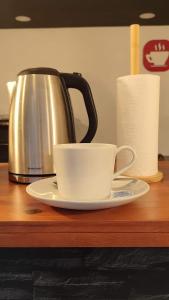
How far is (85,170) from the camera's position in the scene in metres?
0.40

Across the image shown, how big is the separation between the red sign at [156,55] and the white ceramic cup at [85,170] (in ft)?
3.74

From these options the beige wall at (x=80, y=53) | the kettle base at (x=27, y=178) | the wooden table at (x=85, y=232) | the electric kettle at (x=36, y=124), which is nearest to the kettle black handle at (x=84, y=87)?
the electric kettle at (x=36, y=124)

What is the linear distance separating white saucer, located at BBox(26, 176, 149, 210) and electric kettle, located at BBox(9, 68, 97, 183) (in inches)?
2.6

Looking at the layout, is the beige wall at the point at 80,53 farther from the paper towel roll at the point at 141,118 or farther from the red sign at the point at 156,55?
the paper towel roll at the point at 141,118

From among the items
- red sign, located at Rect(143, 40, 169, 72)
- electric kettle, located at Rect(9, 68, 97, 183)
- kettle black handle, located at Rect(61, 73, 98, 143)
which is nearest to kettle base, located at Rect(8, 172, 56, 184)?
electric kettle, located at Rect(9, 68, 97, 183)

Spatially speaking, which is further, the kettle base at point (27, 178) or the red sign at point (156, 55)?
the red sign at point (156, 55)

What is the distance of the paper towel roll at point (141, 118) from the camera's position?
558 mm

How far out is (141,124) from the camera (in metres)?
0.57

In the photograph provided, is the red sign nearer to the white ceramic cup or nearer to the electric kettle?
the electric kettle

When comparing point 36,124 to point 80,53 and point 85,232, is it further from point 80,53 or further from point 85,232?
point 80,53

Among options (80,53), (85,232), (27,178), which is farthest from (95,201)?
(80,53)

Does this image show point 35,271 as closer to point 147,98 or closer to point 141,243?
point 141,243

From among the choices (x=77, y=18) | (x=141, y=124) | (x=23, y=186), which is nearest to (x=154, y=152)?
(x=141, y=124)

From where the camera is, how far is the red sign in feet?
4.73
